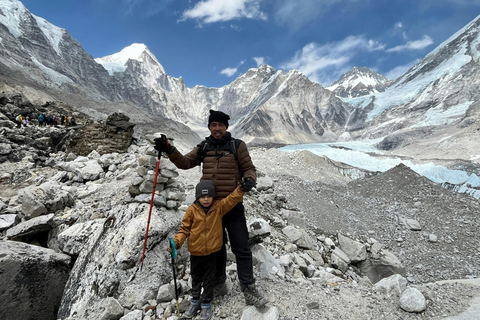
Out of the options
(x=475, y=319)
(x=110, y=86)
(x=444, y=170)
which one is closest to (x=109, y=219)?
(x=475, y=319)

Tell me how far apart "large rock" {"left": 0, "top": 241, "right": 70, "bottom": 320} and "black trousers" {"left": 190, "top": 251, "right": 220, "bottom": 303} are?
3.27 m

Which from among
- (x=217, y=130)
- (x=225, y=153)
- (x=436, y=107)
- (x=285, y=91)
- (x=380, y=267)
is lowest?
(x=380, y=267)

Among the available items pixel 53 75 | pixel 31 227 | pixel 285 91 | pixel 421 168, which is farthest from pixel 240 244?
pixel 285 91

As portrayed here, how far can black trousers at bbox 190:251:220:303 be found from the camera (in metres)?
3.44

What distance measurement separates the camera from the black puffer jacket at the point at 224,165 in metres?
3.53

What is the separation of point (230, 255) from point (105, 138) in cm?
1510

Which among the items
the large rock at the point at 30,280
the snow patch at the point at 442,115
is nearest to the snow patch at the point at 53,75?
the large rock at the point at 30,280

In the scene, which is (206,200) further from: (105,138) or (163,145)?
(105,138)

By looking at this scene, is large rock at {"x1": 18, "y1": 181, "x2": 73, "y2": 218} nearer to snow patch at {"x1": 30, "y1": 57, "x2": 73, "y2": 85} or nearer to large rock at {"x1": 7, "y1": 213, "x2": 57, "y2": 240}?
large rock at {"x1": 7, "y1": 213, "x2": 57, "y2": 240}

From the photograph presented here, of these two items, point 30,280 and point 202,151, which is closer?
point 202,151

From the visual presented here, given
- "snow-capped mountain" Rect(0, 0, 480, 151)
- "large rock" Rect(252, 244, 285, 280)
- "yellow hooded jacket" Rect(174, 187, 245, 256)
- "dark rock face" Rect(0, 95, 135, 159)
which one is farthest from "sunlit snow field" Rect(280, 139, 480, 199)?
"snow-capped mountain" Rect(0, 0, 480, 151)

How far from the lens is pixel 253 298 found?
11.1ft

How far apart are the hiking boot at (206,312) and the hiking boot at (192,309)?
0.12 meters

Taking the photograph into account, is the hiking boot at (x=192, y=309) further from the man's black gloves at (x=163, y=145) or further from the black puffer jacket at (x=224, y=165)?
the man's black gloves at (x=163, y=145)
